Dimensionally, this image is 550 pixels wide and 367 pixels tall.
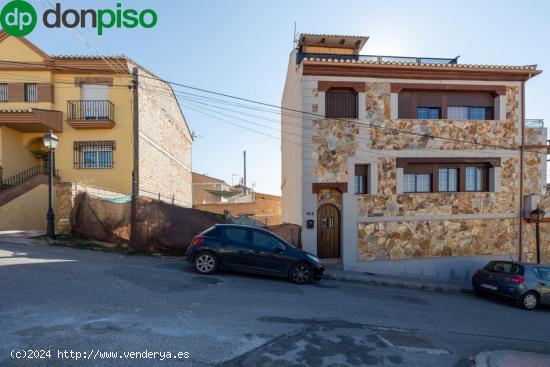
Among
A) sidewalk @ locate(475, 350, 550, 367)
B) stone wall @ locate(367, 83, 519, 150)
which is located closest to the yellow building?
stone wall @ locate(367, 83, 519, 150)

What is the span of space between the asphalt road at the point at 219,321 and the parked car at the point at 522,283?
67 cm

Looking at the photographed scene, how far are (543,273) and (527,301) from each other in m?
1.21

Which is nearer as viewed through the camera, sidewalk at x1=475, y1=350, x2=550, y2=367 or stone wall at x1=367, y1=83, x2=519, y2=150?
sidewalk at x1=475, y1=350, x2=550, y2=367

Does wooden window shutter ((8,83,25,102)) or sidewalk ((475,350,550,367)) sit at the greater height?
wooden window shutter ((8,83,25,102))

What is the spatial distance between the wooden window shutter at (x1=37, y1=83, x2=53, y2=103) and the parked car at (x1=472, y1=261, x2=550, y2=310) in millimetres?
21362

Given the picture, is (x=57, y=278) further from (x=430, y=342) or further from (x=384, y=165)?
(x=384, y=165)

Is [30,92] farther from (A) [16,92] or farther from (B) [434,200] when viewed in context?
(B) [434,200]

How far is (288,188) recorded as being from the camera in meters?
16.5

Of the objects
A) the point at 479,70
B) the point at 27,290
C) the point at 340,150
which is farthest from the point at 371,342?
the point at 479,70

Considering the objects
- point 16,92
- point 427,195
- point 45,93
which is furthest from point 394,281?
point 16,92

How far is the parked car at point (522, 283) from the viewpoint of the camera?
970 centimetres

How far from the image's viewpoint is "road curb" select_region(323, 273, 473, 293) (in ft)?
35.0

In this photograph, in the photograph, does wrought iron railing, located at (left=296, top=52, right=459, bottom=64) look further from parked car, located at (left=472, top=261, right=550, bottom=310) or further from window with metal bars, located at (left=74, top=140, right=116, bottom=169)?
window with metal bars, located at (left=74, top=140, right=116, bottom=169)

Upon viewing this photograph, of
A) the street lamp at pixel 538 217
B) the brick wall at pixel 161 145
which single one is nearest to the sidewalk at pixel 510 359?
the street lamp at pixel 538 217
